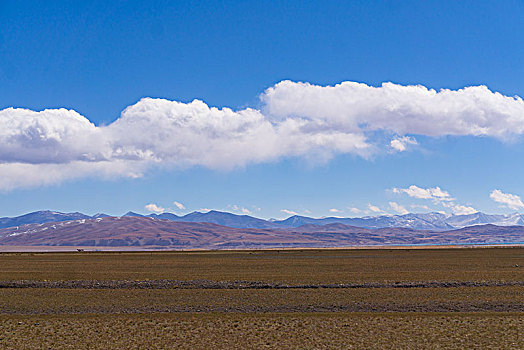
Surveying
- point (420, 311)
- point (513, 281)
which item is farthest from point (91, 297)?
point (513, 281)

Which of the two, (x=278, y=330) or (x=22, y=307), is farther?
(x=22, y=307)

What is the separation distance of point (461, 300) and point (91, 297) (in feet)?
80.0

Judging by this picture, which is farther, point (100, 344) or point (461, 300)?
point (461, 300)

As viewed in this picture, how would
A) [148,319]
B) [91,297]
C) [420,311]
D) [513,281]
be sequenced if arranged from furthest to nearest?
[513,281], [91,297], [420,311], [148,319]

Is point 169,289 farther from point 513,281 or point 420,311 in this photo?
point 513,281

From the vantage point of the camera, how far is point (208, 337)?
22.5 m

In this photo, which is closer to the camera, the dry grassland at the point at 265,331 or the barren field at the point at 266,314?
the dry grassland at the point at 265,331

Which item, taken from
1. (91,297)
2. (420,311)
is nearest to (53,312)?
(91,297)

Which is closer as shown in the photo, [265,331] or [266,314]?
[265,331]

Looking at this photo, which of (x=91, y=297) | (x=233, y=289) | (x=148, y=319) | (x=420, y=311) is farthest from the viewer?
(x=233, y=289)

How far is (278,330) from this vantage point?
23672mm

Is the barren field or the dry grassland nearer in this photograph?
the dry grassland

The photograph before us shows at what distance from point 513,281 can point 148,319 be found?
103ft

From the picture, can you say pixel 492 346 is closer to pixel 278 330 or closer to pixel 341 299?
pixel 278 330
